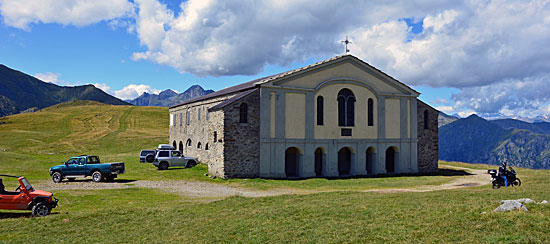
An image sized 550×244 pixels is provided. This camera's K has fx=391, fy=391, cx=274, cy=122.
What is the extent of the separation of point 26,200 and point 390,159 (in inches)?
1164

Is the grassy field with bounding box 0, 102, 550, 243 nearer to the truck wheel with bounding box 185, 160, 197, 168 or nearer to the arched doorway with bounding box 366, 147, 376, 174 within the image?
the truck wheel with bounding box 185, 160, 197, 168

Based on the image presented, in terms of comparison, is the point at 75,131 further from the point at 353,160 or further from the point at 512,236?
the point at 512,236

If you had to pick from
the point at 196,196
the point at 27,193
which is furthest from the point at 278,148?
the point at 27,193

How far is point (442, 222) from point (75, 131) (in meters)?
78.3

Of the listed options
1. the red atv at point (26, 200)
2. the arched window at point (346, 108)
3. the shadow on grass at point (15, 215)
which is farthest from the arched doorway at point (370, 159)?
the shadow on grass at point (15, 215)

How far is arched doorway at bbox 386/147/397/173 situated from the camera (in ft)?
117

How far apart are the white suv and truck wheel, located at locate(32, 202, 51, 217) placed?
20704 millimetres

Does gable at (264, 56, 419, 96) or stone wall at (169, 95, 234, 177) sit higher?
gable at (264, 56, 419, 96)

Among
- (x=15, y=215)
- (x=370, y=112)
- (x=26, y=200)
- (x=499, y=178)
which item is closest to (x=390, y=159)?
(x=370, y=112)

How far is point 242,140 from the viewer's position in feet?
95.1

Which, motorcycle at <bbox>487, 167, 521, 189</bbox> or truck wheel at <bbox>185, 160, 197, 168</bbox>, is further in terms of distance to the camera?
truck wheel at <bbox>185, 160, 197, 168</bbox>

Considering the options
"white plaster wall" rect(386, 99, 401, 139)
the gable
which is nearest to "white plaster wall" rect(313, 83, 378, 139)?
the gable

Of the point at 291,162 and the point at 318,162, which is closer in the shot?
the point at 291,162

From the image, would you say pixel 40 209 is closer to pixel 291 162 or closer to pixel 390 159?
pixel 291 162
